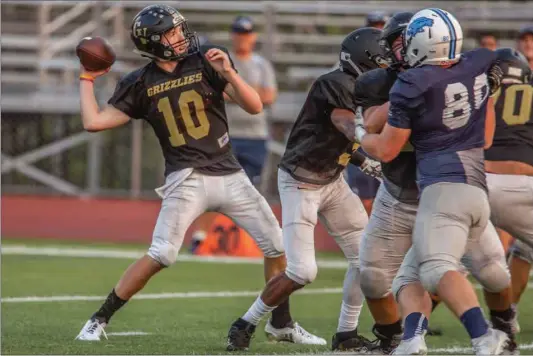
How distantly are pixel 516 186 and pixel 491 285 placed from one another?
1225 mm

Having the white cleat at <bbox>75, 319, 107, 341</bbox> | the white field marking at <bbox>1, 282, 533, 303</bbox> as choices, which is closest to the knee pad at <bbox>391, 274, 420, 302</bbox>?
the white cleat at <bbox>75, 319, 107, 341</bbox>

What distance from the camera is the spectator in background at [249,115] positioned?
1176 cm

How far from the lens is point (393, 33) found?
241 inches

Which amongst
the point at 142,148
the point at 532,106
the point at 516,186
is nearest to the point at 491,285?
the point at 516,186

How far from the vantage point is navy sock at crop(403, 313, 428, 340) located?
580 cm

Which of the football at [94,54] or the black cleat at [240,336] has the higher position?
the football at [94,54]

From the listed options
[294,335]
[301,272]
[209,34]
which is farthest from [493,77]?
[209,34]

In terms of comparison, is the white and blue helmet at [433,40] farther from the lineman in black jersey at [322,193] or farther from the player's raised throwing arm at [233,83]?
the player's raised throwing arm at [233,83]

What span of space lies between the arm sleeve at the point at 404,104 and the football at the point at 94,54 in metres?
2.13

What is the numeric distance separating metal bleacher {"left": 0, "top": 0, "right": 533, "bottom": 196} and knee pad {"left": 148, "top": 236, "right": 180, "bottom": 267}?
7.74 meters

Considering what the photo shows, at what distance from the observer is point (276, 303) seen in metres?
6.80


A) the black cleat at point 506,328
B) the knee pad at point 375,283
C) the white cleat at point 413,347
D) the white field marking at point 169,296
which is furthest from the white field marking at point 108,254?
the white cleat at point 413,347

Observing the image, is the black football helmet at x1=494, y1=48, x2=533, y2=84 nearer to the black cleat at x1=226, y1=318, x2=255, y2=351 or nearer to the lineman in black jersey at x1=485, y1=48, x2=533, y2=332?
the lineman in black jersey at x1=485, y1=48, x2=533, y2=332

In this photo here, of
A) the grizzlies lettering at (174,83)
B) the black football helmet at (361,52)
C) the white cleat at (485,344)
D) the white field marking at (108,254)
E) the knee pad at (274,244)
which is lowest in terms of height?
the white field marking at (108,254)
